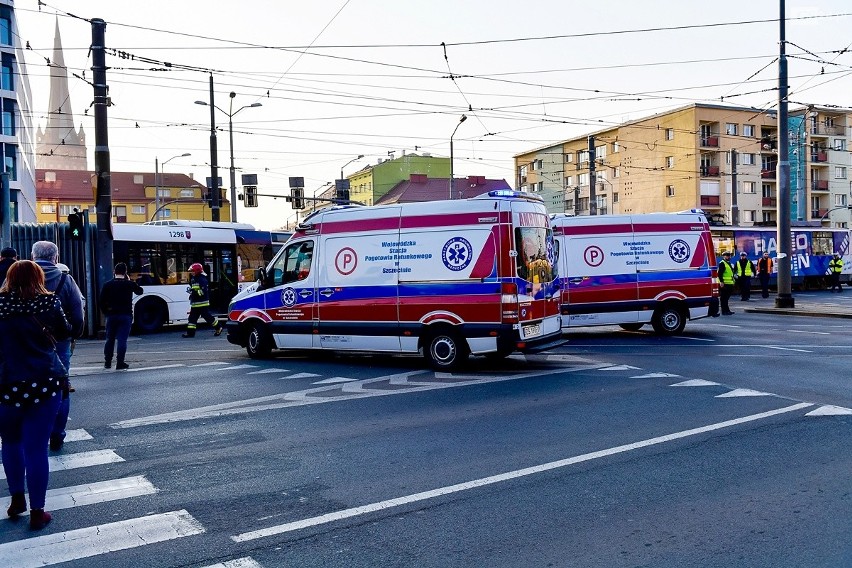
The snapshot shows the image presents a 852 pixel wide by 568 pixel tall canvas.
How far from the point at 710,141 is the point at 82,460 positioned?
66.8 metres

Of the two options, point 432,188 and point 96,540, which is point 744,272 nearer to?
point 96,540

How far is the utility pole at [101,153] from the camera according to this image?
19.4 meters

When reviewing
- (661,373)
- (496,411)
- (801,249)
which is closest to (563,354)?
(661,373)

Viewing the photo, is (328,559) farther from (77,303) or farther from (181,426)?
(181,426)

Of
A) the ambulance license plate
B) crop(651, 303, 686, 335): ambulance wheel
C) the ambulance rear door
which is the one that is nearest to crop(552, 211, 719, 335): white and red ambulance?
crop(651, 303, 686, 335): ambulance wheel

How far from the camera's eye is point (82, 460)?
7.37 m

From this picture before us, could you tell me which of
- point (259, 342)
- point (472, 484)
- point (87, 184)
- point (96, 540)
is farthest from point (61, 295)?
point (87, 184)

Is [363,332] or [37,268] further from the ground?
[37,268]

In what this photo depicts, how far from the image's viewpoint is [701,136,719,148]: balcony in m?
67.0

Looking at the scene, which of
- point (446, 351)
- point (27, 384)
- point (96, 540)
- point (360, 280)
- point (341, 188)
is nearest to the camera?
point (96, 540)

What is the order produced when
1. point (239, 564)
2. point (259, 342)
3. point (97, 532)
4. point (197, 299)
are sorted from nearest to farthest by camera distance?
1. point (239, 564)
2. point (97, 532)
3. point (259, 342)
4. point (197, 299)

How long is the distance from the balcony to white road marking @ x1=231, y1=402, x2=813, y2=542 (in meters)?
62.3

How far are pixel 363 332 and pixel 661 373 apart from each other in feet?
15.5

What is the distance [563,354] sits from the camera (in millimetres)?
15055
